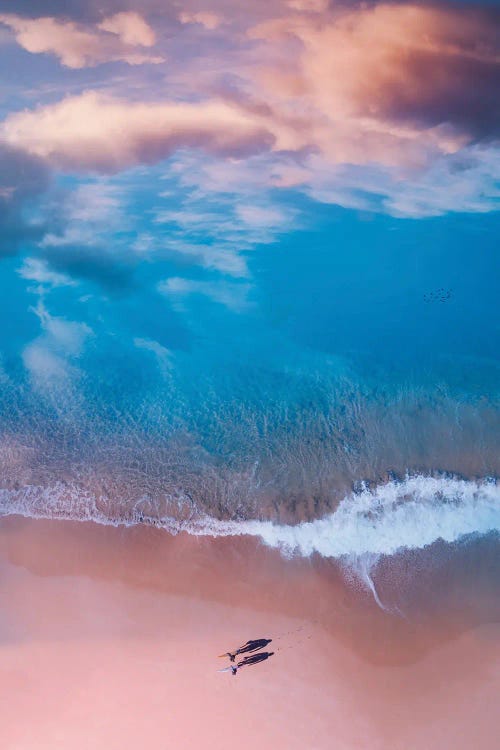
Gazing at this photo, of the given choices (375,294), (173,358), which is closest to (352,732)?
(173,358)

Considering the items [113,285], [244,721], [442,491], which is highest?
[113,285]

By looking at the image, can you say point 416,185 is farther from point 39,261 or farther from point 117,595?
point 117,595

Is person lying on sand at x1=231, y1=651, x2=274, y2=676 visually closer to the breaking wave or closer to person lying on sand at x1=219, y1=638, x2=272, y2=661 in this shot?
person lying on sand at x1=219, y1=638, x2=272, y2=661

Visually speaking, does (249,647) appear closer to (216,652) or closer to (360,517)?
(216,652)

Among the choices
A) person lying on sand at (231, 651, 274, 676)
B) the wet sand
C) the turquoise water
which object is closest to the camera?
the wet sand

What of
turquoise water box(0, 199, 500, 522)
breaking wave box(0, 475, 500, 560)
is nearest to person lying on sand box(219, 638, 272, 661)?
breaking wave box(0, 475, 500, 560)
